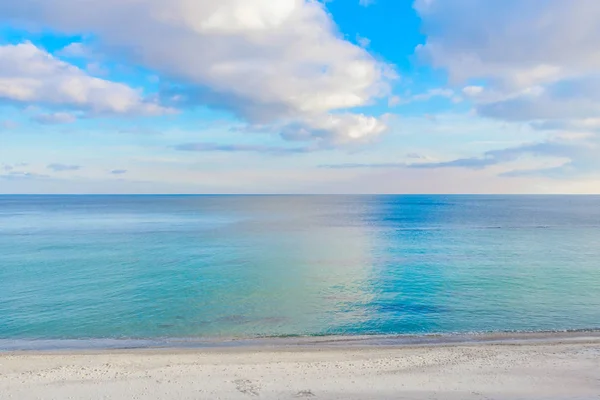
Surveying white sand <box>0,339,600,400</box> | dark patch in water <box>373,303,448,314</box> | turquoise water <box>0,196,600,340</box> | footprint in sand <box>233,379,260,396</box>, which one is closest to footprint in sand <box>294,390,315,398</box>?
white sand <box>0,339,600,400</box>

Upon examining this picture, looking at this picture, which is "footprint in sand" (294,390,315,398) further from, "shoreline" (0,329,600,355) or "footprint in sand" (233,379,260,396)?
"shoreline" (0,329,600,355)

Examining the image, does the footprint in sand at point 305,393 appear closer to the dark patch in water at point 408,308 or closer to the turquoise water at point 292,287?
the turquoise water at point 292,287

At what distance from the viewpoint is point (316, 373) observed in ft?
68.5

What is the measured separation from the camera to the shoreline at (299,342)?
26.0 m

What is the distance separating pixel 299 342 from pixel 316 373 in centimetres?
612

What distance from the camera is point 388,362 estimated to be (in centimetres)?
2244

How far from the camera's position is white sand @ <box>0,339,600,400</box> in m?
18.8

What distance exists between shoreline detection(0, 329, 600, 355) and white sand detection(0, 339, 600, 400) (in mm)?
1008

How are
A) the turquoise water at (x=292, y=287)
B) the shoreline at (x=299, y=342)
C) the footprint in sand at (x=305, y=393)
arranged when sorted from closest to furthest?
the footprint in sand at (x=305, y=393) → the shoreline at (x=299, y=342) → the turquoise water at (x=292, y=287)

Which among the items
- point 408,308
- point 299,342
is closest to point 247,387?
point 299,342

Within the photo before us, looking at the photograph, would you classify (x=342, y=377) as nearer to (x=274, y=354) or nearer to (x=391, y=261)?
(x=274, y=354)

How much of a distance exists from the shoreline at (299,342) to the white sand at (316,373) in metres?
1.01

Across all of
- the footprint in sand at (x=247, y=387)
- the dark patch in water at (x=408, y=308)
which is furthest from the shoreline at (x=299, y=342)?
the footprint in sand at (x=247, y=387)

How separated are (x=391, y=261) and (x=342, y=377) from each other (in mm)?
34814
